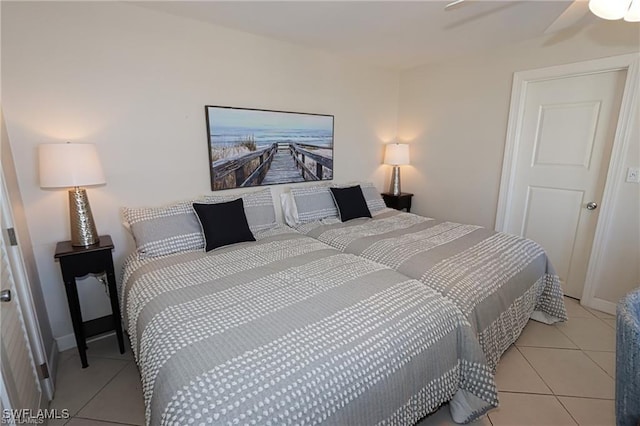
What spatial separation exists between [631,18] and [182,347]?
2.54m

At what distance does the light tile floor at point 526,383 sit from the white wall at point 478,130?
2.68 feet

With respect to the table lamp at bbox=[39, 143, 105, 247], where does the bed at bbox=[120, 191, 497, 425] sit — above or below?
below

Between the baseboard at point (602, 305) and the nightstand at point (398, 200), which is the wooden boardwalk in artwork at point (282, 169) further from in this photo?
the baseboard at point (602, 305)

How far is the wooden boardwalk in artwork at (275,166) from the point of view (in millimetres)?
2682

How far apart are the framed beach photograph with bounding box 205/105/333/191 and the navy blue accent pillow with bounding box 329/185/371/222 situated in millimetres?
399

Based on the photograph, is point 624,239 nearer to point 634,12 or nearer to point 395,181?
point 634,12

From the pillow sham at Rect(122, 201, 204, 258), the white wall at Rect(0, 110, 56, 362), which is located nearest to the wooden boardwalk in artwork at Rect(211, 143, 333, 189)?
the pillow sham at Rect(122, 201, 204, 258)

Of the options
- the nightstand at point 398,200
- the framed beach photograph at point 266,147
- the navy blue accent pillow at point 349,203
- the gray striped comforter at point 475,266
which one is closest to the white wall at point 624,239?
the gray striped comforter at point 475,266

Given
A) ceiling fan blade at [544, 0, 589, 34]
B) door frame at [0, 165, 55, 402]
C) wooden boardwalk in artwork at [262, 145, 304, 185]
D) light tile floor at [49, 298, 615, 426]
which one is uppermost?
ceiling fan blade at [544, 0, 589, 34]

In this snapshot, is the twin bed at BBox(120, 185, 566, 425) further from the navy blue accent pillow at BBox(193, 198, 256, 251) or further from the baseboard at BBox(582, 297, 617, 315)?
the baseboard at BBox(582, 297, 617, 315)

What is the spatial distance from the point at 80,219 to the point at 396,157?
308cm

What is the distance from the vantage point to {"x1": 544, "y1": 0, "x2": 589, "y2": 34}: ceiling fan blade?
203 cm

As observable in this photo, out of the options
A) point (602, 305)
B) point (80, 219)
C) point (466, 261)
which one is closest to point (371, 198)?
point (466, 261)

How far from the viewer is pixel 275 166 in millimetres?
2965
